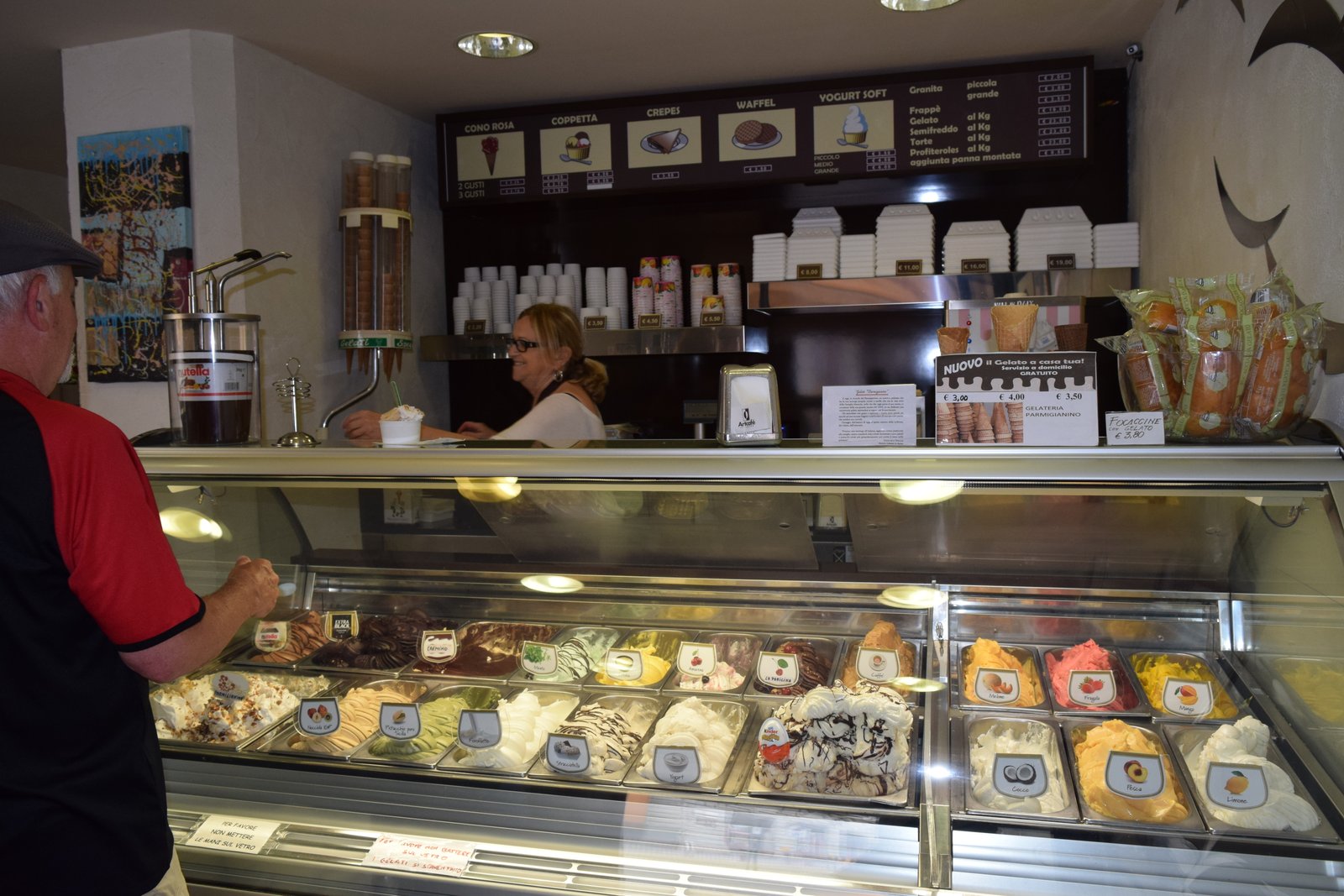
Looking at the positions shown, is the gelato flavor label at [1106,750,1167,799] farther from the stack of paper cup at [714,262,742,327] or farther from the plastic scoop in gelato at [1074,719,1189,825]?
the stack of paper cup at [714,262,742,327]

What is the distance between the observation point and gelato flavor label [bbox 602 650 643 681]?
2145 millimetres

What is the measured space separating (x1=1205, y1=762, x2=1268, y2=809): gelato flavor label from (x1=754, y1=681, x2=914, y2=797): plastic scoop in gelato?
0.49 metres

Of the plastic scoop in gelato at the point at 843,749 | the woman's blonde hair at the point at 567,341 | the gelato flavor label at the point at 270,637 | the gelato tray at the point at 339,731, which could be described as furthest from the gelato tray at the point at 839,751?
the woman's blonde hair at the point at 567,341

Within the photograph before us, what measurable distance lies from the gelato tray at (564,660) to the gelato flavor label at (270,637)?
62 cm

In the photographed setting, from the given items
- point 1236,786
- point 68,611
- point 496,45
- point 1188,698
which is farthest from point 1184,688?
point 496,45

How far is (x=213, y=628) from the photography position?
1.51 m

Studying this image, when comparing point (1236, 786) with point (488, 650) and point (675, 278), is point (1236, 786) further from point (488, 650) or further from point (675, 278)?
point (675, 278)

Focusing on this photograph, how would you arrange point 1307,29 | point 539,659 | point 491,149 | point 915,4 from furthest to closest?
point 491,149 → point 915,4 → point 539,659 → point 1307,29

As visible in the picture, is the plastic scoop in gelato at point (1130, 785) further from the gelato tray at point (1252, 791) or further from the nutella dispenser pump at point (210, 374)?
the nutella dispenser pump at point (210, 374)

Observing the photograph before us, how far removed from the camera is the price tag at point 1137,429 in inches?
65.5

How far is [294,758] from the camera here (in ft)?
6.35

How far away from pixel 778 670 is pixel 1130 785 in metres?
0.71

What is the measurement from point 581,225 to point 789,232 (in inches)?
43.7

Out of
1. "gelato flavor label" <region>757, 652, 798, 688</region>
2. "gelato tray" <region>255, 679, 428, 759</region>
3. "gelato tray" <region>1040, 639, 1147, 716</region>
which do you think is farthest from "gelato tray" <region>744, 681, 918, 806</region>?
"gelato tray" <region>255, 679, 428, 759</region>
